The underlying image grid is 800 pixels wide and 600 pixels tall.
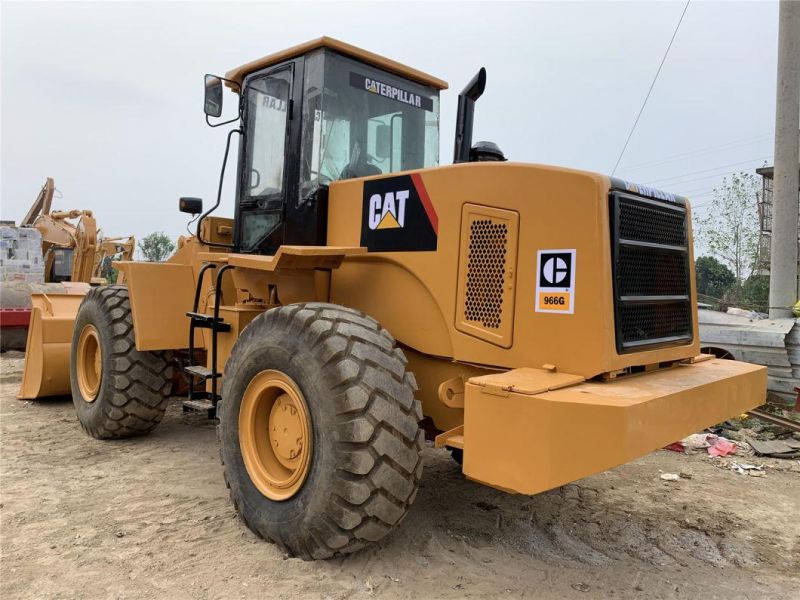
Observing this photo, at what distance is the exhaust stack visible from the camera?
3.86 metres

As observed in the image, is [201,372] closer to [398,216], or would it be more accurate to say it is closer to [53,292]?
[398,216]

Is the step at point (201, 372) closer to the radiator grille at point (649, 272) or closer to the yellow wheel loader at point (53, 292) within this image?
the yellow wheel loader at point (53, 292)

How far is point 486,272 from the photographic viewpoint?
3.24 m

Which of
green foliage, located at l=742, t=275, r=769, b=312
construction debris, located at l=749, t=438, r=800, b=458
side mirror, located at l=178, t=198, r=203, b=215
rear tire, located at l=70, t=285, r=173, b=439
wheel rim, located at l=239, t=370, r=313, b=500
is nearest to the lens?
wheel rim, located at l=239, t=370, r=313, b=500

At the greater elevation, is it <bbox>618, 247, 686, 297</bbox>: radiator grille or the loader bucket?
<bbox>618, 247, 686, 297</bbox>: radiator grille

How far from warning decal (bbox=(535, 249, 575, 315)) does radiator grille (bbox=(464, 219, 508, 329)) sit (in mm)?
200

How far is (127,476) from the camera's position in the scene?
453 cm

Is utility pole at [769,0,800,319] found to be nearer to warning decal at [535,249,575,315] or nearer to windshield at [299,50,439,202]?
windshield at [299,50,439,202]

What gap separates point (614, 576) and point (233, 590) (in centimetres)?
185

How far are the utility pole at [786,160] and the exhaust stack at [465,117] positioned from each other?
8.91 meters

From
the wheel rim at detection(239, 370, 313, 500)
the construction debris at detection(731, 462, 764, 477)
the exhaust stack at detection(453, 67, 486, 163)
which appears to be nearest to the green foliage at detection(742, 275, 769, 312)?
the construction debris at detection(731, 462, 764, 477)

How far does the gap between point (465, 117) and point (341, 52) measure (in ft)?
3.29

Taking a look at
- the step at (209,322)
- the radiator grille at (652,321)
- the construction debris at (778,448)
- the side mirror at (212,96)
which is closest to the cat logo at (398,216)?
the radiator grille at (652,321)

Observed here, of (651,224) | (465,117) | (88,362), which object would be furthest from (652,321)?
(88,362)
